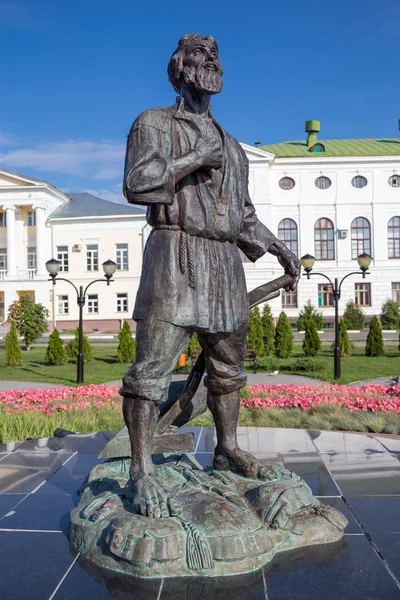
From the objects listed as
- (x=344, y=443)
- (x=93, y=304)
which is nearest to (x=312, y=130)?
(x=93, y=304)

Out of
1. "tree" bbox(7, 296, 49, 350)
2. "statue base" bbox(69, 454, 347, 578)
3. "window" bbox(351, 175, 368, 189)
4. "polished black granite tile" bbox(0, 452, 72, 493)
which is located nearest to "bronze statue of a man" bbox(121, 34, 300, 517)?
"statue base" bbox(69, 454, 347, 578)

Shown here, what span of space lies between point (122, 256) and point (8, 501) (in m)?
34.6

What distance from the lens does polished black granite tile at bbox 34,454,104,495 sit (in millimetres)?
3573

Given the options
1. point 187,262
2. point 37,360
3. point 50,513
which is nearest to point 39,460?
point 50,513

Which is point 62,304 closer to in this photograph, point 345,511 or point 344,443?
point 344,443

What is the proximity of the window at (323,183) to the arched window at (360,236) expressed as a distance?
9.80ft

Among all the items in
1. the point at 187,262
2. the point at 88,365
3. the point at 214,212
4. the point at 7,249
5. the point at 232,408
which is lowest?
the point at 88,365

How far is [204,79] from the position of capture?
9.45 ft

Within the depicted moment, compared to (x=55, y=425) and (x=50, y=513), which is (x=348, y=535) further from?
(x=55, y=425)

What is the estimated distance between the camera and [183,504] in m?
2.70

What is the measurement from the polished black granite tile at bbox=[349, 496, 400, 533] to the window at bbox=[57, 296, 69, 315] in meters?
35.8

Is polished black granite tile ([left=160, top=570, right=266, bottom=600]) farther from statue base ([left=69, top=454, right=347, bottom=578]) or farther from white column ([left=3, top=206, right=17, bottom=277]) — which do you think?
white column ([left=3, top=206, right=17, bottom=277])

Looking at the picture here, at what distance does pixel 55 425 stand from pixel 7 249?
34751 millimetres

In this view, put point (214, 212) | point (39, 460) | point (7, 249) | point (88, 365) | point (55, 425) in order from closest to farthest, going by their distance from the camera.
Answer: point (214, 212)
point (39, 460)
point (55, 425)
point (88, 365)
point (7, 249)
